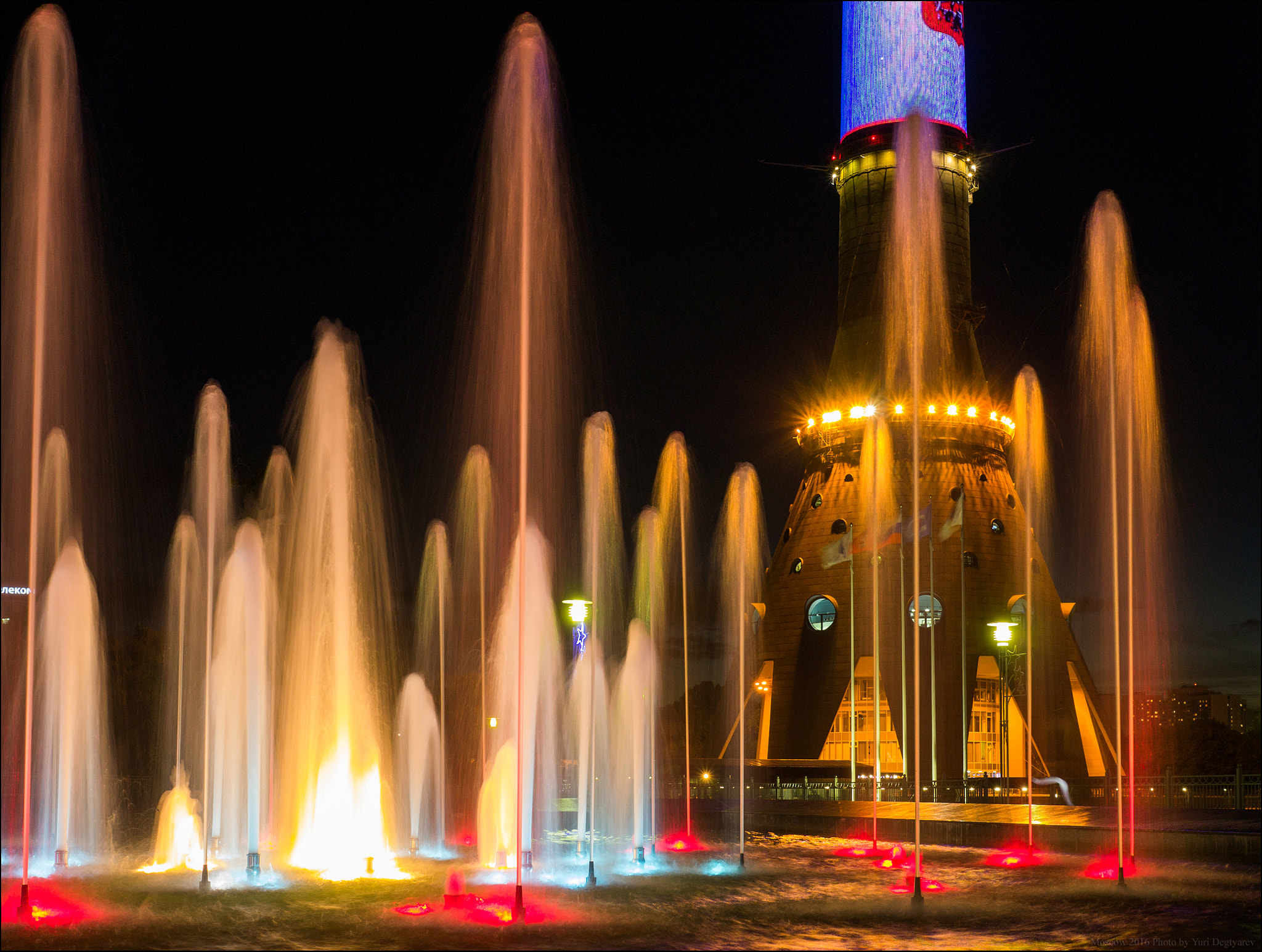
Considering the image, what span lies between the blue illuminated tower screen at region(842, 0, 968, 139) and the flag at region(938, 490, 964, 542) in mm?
16851

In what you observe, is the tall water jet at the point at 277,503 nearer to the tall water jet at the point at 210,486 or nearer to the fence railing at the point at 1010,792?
the tall water jet at the point at 210,486

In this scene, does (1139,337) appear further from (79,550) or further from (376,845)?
(79,550)

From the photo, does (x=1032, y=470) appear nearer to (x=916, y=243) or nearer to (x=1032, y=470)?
(x=1032, y=470)

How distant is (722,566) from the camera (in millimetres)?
44219

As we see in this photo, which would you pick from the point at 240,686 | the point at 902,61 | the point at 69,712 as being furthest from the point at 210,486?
the point at 902,61

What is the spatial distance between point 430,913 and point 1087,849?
440 inches

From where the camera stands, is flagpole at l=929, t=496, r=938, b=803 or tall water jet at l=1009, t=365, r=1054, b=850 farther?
flagpole at l=929, t=496, r=938, b=803

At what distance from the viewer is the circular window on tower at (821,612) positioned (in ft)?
195

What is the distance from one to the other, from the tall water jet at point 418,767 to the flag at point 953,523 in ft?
100

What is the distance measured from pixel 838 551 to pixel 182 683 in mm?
33901

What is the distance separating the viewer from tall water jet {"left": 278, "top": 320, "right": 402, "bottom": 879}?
20.5 meters

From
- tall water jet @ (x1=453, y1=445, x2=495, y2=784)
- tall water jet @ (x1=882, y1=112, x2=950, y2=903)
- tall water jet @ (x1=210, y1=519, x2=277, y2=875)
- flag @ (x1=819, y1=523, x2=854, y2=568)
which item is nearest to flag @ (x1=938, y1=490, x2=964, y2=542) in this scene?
flag @ (x1=819, y1=523, x2=854, y2=568)

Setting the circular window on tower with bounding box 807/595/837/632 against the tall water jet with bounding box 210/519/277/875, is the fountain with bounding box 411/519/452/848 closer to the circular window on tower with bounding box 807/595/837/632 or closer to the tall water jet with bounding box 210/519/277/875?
the tall water jet with bounding box 210/519/277/875

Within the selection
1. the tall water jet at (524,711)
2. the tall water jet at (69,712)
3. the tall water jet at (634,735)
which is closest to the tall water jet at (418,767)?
the tall water jet at (524,711)
